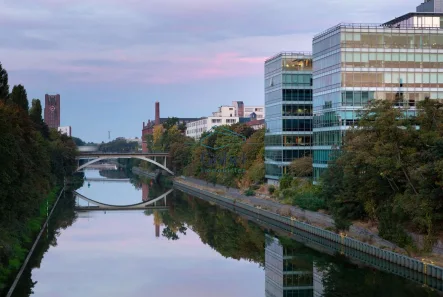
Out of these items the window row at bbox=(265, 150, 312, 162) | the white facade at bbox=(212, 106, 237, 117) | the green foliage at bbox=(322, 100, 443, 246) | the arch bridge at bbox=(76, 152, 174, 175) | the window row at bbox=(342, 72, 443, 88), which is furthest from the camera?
the white facade at bbox=(212, 106, 237, 117)

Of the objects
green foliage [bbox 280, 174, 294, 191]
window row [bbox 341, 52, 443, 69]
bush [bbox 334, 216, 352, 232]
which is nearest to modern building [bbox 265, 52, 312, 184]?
green foliage [bbox 280, 174, 294, 191]

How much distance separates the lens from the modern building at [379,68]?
6225cm

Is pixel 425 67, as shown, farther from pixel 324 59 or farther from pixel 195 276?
pixel 195 276

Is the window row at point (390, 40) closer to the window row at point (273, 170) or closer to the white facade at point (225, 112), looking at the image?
the window row at point (273, 170)

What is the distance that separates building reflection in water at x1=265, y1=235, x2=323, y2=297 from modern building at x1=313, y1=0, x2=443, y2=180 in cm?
1602

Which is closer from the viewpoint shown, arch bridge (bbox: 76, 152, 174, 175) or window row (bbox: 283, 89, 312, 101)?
window row (bbox: 283, 89, 312, 101)

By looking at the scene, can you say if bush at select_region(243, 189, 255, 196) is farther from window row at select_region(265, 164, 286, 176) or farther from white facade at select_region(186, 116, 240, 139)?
white facade at select_region(186, 116, 240, 139)

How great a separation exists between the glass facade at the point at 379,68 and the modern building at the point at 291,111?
13384 millimetres

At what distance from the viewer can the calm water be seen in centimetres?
3769

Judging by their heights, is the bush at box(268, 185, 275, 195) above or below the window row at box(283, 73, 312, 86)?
below

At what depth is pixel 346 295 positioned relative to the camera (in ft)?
117

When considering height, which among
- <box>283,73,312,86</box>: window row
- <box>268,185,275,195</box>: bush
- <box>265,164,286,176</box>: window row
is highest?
<box>283,73,312,86</box>: window row

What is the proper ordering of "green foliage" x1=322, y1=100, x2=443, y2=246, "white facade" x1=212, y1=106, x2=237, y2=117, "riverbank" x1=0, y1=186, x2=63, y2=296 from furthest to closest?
"white facade" x1=212, y1=106, x2=237, y2=117 → "green foliage" x1=322, y1=100, x2=443, y2=246 → "riverbank" x1=0, y1=186, x2=63, y2=296

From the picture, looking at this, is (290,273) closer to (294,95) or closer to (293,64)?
(294,95)
